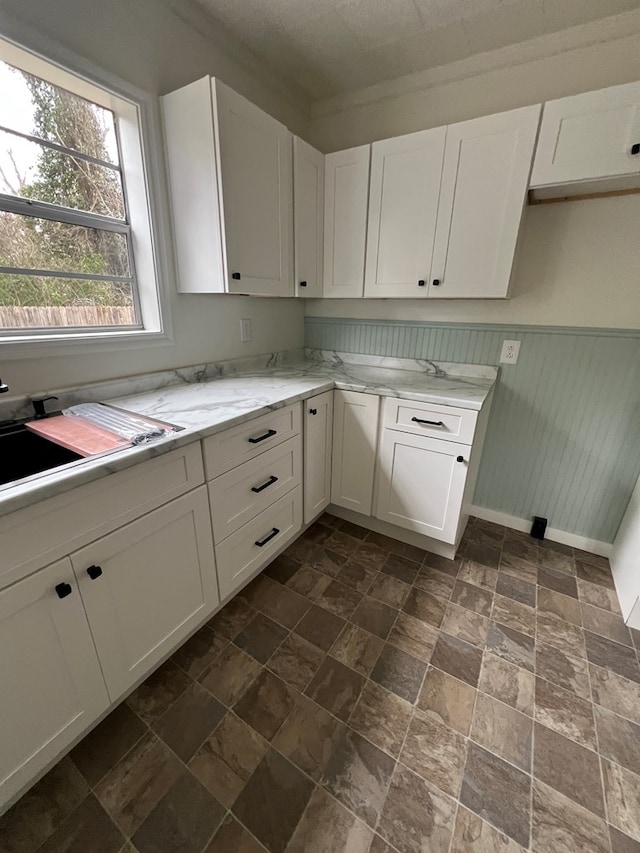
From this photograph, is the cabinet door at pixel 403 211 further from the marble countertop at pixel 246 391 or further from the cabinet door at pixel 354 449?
the cabinet door at pixel 354 449

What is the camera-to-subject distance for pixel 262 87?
6.20ft

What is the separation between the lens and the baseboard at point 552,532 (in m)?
1.97

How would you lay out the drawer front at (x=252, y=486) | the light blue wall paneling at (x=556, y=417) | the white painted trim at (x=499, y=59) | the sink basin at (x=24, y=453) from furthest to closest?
the light blue wall paneling at (x=556, y=417), the white painted trim at (x=499, y=59), the drawer front at (x=252, y=486), the sink basin at (x=24, y=453)

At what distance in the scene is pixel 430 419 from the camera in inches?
67.1

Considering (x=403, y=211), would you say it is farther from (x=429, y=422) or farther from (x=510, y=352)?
(x=429, y=422)

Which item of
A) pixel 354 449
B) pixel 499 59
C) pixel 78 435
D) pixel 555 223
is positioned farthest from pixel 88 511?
pixel 499 59

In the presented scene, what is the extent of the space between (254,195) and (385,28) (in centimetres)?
93

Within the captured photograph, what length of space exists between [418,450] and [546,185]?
1.27m

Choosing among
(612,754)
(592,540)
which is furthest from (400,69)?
(612,754)

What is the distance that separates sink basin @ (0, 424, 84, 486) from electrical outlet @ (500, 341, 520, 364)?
2.06m

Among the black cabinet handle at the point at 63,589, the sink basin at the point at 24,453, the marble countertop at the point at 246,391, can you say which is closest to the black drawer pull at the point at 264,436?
the marble countertop at the point at 246,391

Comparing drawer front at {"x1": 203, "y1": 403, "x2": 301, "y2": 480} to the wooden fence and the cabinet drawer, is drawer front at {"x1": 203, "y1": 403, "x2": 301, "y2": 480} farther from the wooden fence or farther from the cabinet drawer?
the wooden fence

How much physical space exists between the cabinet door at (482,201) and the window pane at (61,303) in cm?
151

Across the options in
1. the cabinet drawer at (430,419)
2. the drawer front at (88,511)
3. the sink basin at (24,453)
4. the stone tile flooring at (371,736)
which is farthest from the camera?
the cabinet drawer at (430,419)
